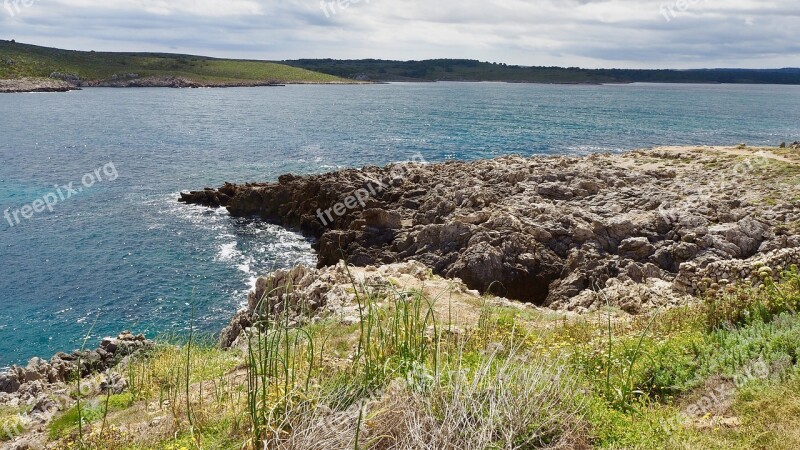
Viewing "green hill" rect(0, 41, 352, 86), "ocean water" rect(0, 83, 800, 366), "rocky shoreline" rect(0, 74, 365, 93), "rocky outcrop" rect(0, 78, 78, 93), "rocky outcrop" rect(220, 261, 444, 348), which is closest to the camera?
"rocky outcrop" rect(220, 261, 444, 348)

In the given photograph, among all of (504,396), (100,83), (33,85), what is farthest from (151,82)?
(504,396)

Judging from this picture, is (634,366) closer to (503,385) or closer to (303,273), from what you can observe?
(503,385)

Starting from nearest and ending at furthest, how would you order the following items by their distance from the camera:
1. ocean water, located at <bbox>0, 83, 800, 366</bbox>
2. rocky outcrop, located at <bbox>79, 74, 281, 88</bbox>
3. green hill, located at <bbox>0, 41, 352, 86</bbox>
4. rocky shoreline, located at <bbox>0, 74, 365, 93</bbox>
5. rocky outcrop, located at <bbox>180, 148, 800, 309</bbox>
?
rocky outcrop, located at <bbox>180, 148, 800, 309</bbox> → ocean water, located at <bbox>0, 83, 800, 366</bbox> → rocky shoreline, located at <bbox>0, 74, 365, 93</bbox> → green hill, located at <bbox>0, 41, 352, 86</bbox> → rocky outcrop, located at <bbox>79, 74, 281, 88</bbox>

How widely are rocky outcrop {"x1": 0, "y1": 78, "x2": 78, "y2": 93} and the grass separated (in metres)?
Result: 150

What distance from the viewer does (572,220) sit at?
70.6 feet

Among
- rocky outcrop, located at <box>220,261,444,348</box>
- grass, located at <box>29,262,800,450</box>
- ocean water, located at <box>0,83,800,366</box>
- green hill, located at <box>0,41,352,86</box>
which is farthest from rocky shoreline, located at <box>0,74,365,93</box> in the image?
grass, located at <box>29,262,800,450</box>

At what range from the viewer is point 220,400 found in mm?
7617

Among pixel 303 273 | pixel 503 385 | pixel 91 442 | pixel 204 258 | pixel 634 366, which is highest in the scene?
pixel 503 385

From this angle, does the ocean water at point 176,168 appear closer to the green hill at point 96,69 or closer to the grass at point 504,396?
the grass at point 504,396

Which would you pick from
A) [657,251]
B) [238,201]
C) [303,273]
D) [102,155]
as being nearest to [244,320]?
[303,273]

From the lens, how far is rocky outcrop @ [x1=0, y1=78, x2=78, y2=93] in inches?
5093

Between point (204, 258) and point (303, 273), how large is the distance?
11.7 metres

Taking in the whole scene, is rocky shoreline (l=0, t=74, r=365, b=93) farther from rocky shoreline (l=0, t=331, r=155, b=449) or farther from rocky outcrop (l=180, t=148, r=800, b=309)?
rocky shoreline (l=0, t=331, r=155, b=449)

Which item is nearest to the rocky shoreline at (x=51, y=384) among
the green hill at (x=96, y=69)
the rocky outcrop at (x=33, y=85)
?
the rocky outcrop at (x=33, y=85)
